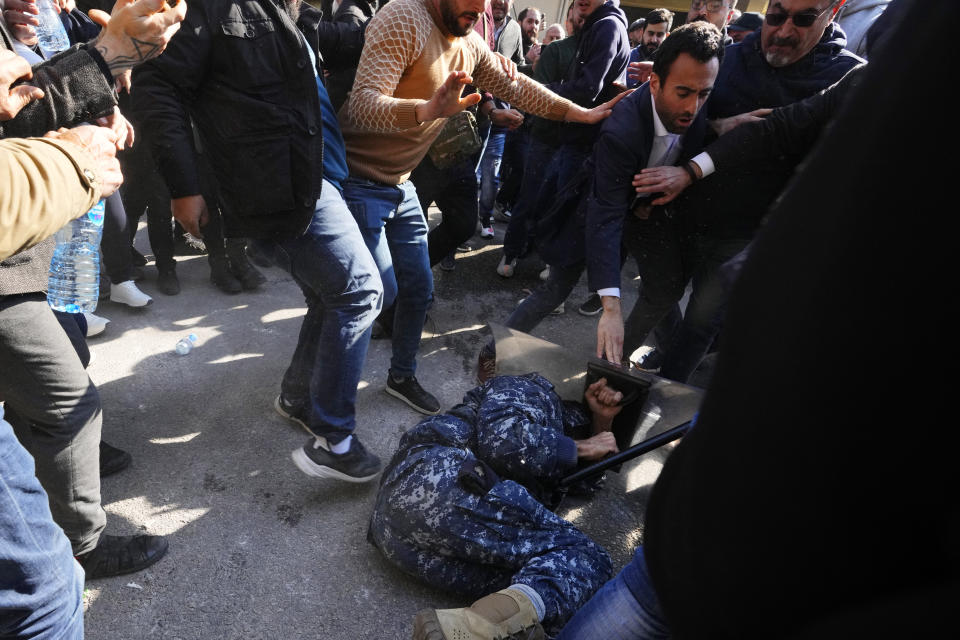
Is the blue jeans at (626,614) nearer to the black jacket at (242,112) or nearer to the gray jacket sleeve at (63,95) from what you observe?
the black jacket at (242,112)

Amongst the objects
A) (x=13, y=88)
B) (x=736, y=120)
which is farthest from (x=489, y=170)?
(x=13, y=88)

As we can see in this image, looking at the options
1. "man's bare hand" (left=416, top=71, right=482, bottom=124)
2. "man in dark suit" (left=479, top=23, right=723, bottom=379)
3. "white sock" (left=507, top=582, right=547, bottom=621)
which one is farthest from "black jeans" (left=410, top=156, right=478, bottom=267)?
"white sock" (left=507, top=582, right=547, bottom=621)

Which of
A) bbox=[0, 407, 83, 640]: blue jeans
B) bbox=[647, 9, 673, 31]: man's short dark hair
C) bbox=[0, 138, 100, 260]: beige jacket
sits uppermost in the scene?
bbox=[647, 9, 673, 31]: man's short dark hair

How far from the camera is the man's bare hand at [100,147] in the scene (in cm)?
129

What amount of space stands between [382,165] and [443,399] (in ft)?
4.12

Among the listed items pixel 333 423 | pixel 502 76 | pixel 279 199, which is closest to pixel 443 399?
pixel 333 423

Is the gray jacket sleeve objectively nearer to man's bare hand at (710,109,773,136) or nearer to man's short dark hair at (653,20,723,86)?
man's short dark hair at (653,20,723,86)

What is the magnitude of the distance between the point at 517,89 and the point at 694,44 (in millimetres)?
857

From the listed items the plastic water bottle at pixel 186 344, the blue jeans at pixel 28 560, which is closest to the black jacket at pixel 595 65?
the plastic water bottle at pixel 186 344

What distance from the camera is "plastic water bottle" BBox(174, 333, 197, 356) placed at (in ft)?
9.46

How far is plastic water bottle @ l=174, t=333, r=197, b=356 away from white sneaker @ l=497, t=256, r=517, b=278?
2.25 m

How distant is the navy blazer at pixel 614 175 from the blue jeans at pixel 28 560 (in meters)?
1.95

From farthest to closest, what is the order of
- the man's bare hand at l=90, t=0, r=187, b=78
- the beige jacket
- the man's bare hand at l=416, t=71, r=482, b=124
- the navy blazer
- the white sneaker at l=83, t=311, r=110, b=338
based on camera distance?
the white sneaker at l=83, t=311, r=110, b=338 → the navy blazer → the man's bare hand at l=416, t=71, r=482, b=124 → the man's bare hand at l=90, t=0, r=187, b=78 → the beige jacket

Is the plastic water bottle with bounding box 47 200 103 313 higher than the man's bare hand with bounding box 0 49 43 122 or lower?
lower
